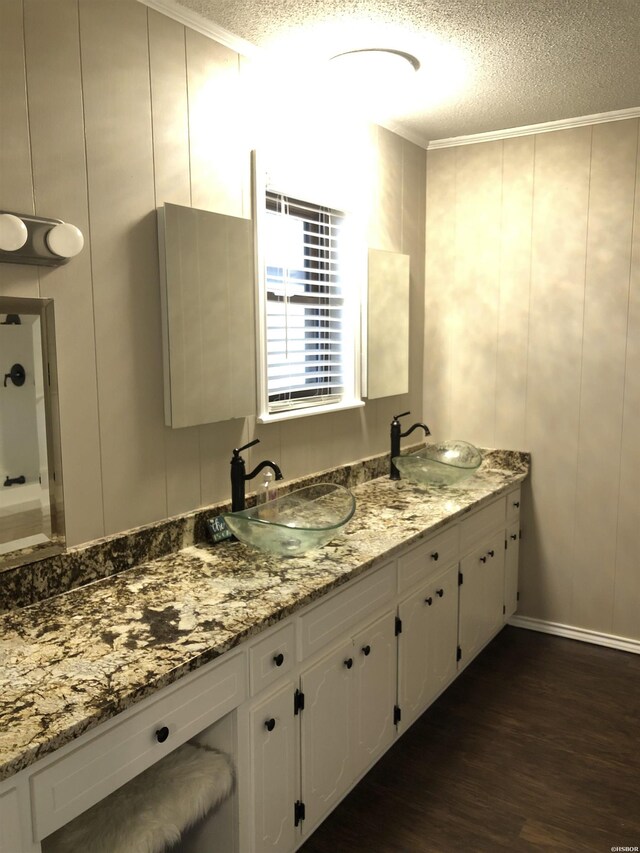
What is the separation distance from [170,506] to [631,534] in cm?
225

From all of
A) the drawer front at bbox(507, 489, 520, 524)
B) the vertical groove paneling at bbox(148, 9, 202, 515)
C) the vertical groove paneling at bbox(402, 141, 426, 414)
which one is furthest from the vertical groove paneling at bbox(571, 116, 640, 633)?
the vertical groove paneling at bbox(148, 9, 202, 515)

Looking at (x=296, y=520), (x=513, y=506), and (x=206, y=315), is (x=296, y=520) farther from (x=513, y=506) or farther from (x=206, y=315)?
(x=513, y=506)

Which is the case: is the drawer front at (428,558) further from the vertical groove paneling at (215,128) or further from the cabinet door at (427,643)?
the vertical groove paneling at (215,128)

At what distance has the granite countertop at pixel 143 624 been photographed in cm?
136

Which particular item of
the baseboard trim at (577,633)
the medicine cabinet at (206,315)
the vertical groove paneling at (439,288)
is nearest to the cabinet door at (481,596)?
the baseboard trim at (577,633)

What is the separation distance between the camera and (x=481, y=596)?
126 inches

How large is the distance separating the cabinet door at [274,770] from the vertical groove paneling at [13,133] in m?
1.27

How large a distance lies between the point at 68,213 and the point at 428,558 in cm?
171

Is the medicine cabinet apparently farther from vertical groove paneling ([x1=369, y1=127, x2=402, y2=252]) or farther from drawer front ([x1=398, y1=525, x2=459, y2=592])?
vertical groove paneling ([x1=369, y1=127, x2=402, y2=252])

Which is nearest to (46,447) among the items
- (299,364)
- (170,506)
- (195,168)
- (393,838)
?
(170,506)

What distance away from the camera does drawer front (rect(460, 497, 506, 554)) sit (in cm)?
298

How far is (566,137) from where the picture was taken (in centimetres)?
331

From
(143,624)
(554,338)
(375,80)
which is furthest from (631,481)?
(143,624)

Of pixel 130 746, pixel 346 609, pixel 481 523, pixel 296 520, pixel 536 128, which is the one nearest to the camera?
pixel 130 746
